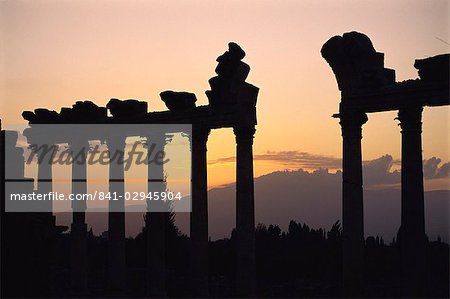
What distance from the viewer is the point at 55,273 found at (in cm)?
6562

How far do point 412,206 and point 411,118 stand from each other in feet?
13.2

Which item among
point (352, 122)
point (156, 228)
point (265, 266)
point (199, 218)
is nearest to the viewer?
point (352, 122)

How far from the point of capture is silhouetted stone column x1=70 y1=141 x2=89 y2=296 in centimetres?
5625

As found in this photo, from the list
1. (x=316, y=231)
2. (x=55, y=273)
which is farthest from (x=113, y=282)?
(x=316, y=231)

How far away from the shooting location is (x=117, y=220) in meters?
53.2

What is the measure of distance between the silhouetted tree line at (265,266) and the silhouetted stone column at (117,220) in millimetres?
2375

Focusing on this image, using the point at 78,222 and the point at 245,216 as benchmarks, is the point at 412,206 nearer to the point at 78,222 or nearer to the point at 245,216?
the point at 245,216

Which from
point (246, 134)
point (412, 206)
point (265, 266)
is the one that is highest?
point (246, 134)

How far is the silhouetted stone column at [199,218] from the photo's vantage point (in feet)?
152

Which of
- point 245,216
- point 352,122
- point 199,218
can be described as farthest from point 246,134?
point 199,218

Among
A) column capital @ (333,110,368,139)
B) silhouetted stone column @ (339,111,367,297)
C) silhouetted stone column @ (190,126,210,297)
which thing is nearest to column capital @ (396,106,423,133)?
column capital @ (333,110,368,139)

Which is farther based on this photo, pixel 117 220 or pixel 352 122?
pixel 117 220

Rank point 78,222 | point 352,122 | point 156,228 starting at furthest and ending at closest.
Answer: point 78,222 < point 156,228 < point 352,122

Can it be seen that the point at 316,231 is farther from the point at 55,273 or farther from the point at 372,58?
the point at 372,58
